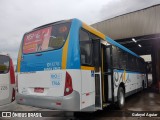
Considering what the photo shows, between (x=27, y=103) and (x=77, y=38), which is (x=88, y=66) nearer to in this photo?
(x=77, y=38)

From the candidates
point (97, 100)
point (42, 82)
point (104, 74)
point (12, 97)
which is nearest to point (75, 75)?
point (42, 82)

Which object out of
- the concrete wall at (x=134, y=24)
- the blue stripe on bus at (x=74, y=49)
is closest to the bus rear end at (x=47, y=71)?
the blue stripe on bus at (x=74, y=49)

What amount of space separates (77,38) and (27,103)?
2.64 meters

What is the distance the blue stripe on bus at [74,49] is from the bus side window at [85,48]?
0.26 metres

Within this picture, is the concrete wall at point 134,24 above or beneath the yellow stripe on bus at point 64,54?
above

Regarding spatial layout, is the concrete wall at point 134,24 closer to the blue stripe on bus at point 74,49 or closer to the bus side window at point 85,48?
the bus side window at point 85,48

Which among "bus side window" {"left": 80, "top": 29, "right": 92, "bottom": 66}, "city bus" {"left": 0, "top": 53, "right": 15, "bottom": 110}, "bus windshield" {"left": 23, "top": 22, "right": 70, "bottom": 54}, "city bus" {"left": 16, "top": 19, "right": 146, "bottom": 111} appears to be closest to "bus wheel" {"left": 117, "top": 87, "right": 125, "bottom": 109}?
"city bus" {"left": 16, "top": 19, "right": 146, "bottom": 111}

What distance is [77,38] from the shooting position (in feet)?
19.6

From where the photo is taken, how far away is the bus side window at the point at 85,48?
20.3ft

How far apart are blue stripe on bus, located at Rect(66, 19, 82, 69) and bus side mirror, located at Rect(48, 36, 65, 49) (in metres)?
0.35

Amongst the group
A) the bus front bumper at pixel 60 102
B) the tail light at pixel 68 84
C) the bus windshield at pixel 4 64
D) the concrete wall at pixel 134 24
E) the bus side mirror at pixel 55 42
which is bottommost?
the bus front bumper at pixel 60 102

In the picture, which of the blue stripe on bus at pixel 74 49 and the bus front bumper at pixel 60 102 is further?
the blue stripe on bus at pixel 74 49

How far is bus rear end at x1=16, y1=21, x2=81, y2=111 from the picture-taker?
5742mm

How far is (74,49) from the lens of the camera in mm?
5836
